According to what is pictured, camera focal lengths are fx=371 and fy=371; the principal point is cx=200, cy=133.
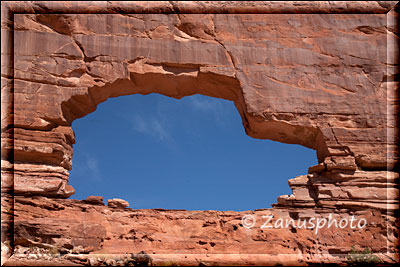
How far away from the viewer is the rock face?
9.40 metres

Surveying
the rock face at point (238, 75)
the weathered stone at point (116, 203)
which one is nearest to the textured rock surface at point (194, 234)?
the rock face at point (238, 75)

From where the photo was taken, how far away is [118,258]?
8398 mm

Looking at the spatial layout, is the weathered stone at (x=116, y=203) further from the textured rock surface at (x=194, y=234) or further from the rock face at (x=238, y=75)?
the rock face at (x=238, y=75)

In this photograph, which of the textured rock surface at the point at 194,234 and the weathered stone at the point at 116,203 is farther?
the weathered stone at the point at 116,203

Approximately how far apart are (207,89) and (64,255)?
5.63 meters

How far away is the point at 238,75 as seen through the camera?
999cm

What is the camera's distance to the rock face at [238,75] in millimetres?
9398

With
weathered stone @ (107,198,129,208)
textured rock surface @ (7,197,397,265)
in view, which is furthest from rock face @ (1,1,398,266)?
weathered stone @ (107,198,129,208)

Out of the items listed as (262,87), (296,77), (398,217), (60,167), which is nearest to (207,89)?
(262,87)

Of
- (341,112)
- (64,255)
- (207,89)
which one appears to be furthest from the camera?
(207,89)

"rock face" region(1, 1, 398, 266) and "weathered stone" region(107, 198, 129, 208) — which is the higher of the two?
"rock face" region(1, 1, 398, 266)

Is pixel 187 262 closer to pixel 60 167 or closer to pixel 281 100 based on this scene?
pixel 60 167

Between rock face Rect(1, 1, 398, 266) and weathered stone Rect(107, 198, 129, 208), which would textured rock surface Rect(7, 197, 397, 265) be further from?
weathered stone Rect(107, 198, 129, 208)

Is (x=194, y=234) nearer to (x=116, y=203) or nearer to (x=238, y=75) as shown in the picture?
(x=116, y=203)
